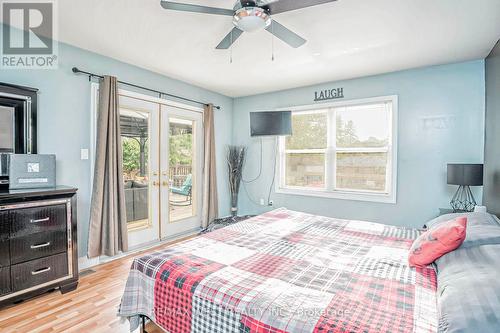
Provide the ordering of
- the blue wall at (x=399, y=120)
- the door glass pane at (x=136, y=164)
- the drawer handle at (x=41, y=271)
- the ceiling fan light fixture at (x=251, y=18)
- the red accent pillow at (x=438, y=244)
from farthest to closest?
the door glass pane at (x=136, y=164) < the blue wall at (x=399, y=120) < the drawer handle at (x=41, y=271) < the ceiling fan light fixture at (x=251, y=18) < the red accent pillow at (x=438, y=244)

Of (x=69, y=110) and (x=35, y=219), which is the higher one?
(x=69, y=110)

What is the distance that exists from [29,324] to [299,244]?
215 cm

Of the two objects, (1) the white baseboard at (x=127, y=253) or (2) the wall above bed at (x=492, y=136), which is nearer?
(2) the wall above bed at (x=492, y=136)

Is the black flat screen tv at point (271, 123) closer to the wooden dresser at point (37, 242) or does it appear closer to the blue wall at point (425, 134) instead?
the blue wall at point (425, 134)

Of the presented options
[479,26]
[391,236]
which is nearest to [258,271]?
[391,236]

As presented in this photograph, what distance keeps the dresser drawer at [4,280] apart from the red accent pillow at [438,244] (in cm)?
301

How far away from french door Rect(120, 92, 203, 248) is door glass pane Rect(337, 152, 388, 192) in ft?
7.74

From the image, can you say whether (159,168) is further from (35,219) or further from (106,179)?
(35,219)

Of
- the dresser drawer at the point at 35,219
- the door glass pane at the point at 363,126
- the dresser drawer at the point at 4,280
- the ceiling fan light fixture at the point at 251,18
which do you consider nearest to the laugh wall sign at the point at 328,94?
the door glass pane at the point at 363,126

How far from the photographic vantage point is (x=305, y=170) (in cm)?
443

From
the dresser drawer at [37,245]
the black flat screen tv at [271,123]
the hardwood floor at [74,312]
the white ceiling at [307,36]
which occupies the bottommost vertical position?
the hardwood floor at [74,312]

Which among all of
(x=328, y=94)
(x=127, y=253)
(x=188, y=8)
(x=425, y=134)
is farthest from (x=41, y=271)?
(x=425, y=134)

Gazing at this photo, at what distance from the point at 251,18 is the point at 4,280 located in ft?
9.15

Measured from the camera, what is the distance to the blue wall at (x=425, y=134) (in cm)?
313
